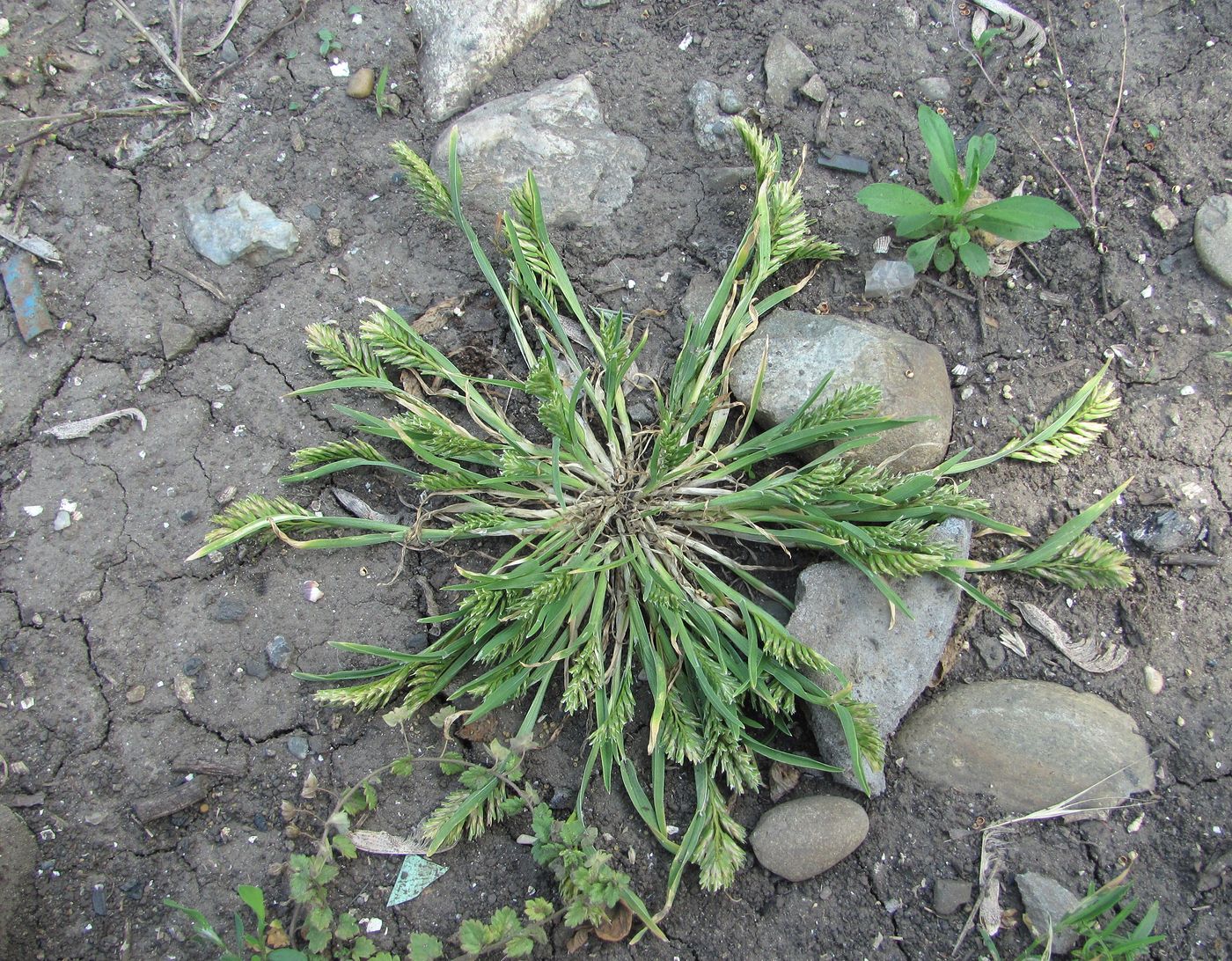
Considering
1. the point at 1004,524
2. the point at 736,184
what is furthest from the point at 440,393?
the point at 1004,524

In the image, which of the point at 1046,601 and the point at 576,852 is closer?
the point at 576,852

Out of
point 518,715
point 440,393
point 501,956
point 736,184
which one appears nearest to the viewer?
point 501,956

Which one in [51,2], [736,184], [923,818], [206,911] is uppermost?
[51,2]

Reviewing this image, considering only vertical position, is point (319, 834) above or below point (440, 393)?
below

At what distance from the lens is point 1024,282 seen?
2.58 m

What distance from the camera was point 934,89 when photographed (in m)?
2.72

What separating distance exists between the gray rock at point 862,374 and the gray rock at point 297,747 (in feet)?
5.10

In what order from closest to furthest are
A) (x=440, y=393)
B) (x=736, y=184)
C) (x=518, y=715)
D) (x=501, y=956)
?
(x=501, y=956), (x=518, y=715), (x=440, y=393), (x=736, y=184)

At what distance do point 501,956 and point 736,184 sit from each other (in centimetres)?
230

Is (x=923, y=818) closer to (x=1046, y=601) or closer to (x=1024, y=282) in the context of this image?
(x=1046, y=601)

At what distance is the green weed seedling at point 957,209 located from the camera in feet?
7.64

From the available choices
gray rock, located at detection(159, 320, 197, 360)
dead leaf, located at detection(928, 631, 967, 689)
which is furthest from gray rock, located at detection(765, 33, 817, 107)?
gray rock, located at detection(159, 320, 197, 360)

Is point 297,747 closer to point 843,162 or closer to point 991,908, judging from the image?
point 991,908

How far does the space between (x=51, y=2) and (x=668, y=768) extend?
126 inches
